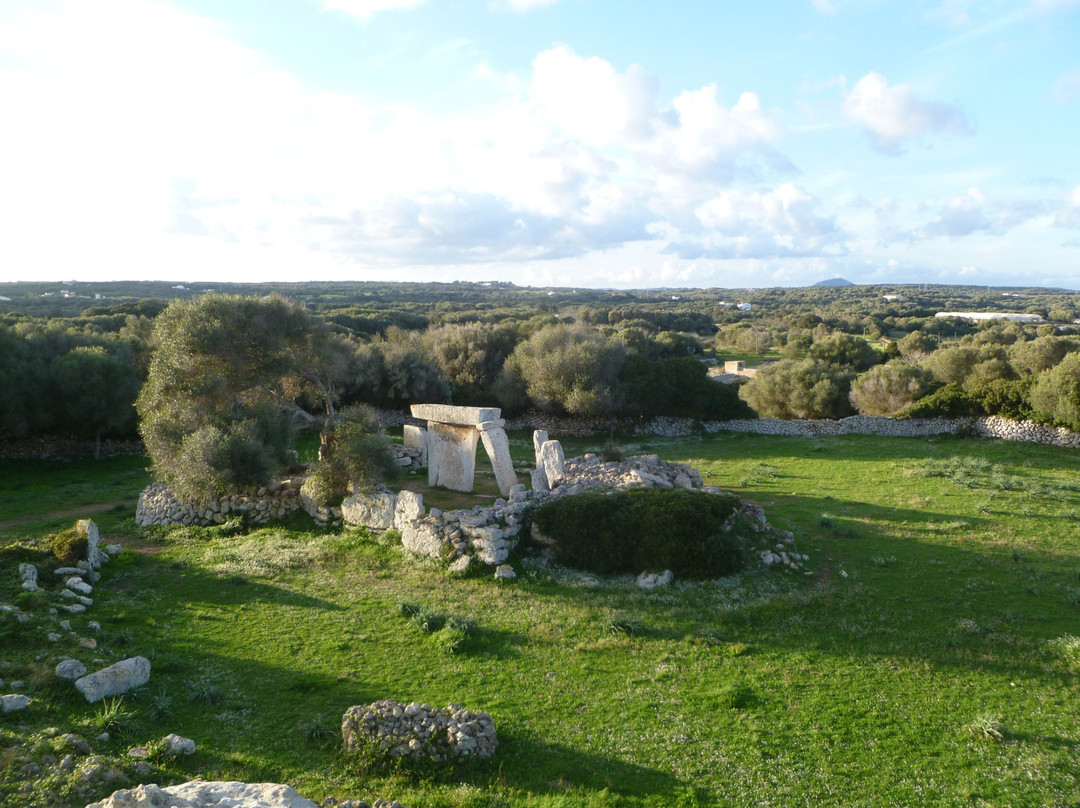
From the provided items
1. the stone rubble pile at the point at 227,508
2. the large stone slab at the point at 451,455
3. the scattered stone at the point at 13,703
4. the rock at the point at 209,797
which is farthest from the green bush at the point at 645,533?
the scattered stone at the point at 13,703

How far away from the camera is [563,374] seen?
33.0 meters

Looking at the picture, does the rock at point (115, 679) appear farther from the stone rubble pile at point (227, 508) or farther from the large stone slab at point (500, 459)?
the large stone slab at point (500, 459)

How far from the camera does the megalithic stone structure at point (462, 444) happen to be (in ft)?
62.1

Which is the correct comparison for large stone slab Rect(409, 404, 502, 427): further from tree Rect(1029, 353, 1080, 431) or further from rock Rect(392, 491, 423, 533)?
tree Rect(1029, 353, 1080, 431)

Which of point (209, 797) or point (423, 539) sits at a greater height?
point (209, 797)

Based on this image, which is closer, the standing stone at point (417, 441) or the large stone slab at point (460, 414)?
the large stone slab at point (460, 414)

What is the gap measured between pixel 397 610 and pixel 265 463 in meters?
7.87

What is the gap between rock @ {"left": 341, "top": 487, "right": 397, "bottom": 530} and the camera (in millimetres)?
16109

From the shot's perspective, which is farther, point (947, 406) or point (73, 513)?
point (947, 406)

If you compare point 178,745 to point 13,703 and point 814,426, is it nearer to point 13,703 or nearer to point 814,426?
point 13,703

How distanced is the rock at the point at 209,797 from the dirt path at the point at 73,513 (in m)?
16.7

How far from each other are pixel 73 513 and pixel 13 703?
14.2 metres

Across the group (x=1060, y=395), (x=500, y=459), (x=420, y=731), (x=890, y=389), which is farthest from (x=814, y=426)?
(x=420, y=731)

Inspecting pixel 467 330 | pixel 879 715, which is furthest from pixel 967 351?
pixel 879 715
